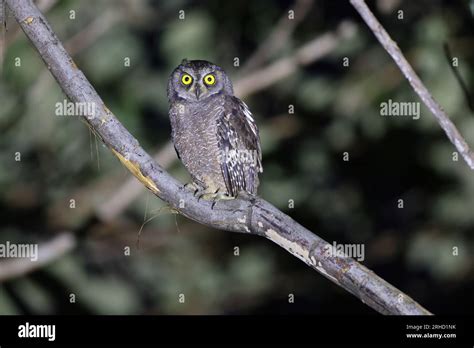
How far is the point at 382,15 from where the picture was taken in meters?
8.08

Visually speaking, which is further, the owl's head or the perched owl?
the owl's head

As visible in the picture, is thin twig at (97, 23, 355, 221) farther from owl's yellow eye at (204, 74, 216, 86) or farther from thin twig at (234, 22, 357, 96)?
owl's yellow eye at (204, 74, 216, 86)

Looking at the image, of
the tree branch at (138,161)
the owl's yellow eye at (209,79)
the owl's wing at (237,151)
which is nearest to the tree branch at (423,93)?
the tree branch at (138,161)

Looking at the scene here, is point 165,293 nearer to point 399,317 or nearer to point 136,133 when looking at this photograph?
point 136,133

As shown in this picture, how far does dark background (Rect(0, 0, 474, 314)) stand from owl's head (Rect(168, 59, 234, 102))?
2.37 meters

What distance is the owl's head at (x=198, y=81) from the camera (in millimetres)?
5320

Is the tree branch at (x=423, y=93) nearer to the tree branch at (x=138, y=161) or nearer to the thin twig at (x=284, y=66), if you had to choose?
the tree branch at (x=138, y=161)

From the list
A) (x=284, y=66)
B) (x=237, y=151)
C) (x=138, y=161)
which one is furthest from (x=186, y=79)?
(x=284, y=66)

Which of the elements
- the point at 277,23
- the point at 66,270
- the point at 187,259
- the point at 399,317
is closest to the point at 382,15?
the point at 277,23

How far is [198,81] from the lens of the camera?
532 centimetres

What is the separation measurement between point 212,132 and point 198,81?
0.42 metres

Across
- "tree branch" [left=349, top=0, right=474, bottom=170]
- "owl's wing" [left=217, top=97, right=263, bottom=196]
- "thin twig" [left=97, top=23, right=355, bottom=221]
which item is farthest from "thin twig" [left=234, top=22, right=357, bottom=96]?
"tree branch" [left=349, top=0, right=474, bottom=170]

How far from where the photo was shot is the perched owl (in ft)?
16.8

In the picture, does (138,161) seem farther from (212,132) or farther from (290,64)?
(290,64)
